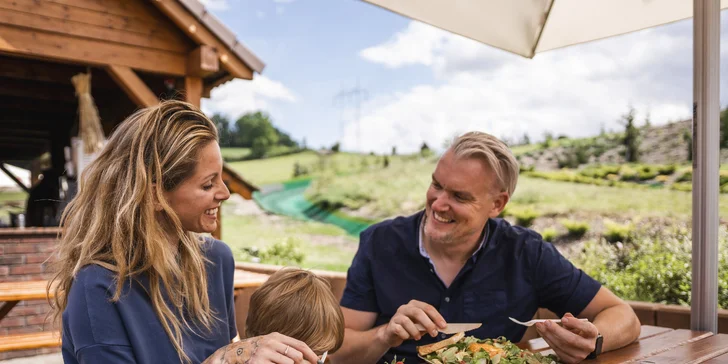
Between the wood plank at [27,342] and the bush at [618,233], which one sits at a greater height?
the bush at [618,233]

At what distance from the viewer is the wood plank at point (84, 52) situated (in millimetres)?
4848

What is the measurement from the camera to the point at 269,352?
1253mm

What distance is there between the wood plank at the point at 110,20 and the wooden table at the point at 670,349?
4703 millimetres

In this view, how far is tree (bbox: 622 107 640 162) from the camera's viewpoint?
28.2 feet

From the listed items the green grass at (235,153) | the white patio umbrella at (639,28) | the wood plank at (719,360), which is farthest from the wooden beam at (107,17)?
the green grass at (235,153)

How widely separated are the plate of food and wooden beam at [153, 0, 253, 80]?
4.67 meters

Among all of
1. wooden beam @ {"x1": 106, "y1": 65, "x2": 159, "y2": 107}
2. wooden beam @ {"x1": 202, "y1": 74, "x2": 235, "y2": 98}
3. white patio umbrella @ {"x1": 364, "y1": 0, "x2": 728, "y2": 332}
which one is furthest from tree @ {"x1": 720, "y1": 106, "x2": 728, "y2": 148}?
wooden beam @ {"x1": 106, "y1": 65, "x2": 159, "y2": 107}

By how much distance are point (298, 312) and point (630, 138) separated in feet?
27.1

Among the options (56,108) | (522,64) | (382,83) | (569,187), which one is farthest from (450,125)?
(56,108)

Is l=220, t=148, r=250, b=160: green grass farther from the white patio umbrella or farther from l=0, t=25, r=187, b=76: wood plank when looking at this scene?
the white patio umbrella

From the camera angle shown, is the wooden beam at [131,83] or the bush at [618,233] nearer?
the wooden beam at [131,83]

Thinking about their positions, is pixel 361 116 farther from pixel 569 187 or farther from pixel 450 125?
pixel 569 187

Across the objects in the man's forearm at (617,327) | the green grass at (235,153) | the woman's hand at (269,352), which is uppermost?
the green grass at (235,153)

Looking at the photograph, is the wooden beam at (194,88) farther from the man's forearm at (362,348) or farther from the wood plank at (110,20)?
the man's forearm at (362,348)
